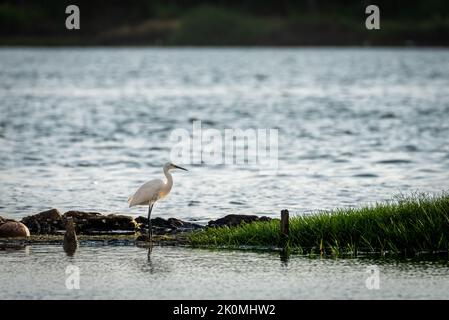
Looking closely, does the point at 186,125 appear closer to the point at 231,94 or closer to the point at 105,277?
the point at 231,94

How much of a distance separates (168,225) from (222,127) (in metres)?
39.3

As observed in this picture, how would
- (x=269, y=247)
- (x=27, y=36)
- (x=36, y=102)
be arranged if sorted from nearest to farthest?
(x=269, y=247) < (x=36, y=102) < (x=27, y=36)

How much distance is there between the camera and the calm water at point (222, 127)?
34.5 metres

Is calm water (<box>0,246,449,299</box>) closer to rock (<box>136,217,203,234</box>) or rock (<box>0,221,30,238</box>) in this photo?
rock (<box>0,221,30,238</box>)

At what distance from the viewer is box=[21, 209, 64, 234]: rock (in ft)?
84.1

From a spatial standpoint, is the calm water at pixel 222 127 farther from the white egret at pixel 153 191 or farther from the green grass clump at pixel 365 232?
the white egret at pixel 153 191

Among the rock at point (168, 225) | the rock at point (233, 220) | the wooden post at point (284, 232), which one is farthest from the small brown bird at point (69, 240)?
the wooden post at point (284, 232)

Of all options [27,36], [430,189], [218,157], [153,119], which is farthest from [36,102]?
[27,36]

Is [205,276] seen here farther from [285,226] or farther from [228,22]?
[228,22]

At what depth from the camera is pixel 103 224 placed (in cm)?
2586

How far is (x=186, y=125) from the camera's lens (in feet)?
221

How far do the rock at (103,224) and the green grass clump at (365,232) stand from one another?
235cm
